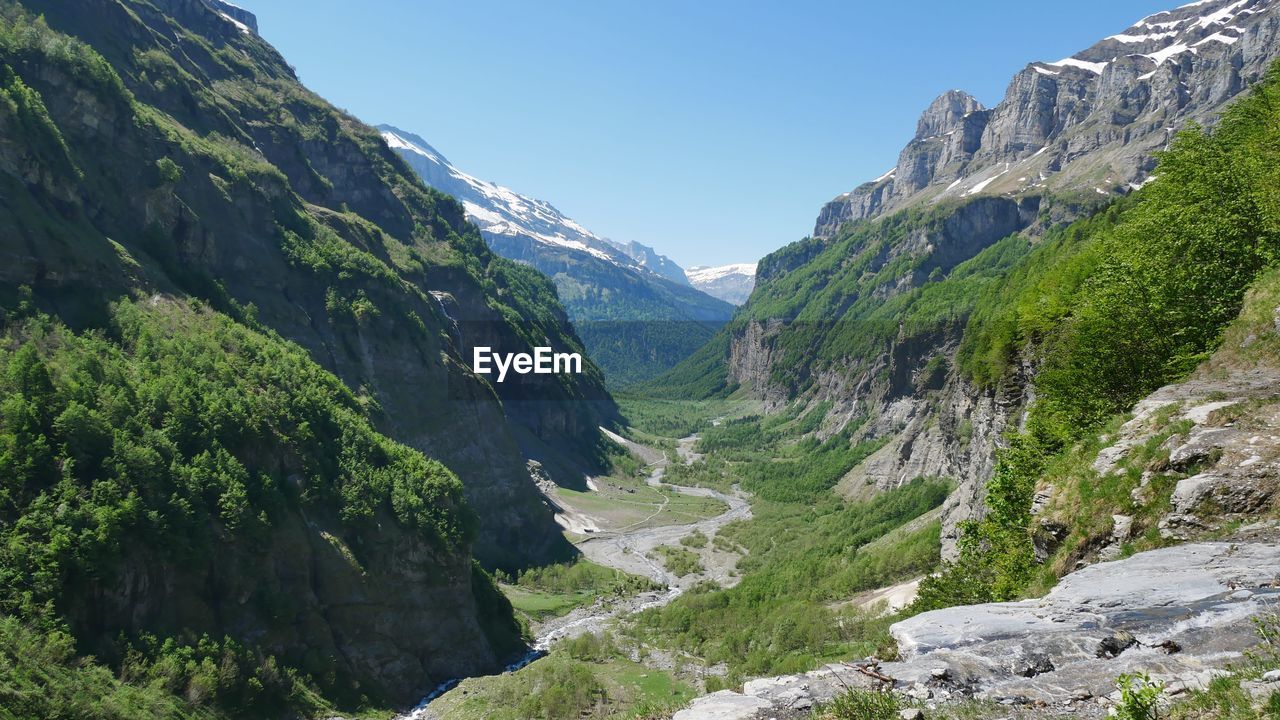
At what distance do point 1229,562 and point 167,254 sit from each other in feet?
269

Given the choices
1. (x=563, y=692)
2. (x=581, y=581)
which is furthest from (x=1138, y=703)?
(x=581, y=581)

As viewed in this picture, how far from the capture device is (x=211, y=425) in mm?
51625

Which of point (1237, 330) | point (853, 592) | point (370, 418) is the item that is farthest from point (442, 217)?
point (1237, 330)

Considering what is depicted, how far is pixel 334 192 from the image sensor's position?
131 meters

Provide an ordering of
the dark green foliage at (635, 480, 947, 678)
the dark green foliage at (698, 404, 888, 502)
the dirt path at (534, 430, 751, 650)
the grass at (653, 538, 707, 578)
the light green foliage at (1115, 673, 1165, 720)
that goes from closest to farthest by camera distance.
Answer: the light green foliage at (1115, 673, 1165, 720), the dark green foliage at (635, 480, 947, 678), the dirt path at (534, 430, 751, 650), the grass at (653, 538, 707, 578), the dark green foliage at (698, 404, 888, 502)

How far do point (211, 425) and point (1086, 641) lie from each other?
5572 cm

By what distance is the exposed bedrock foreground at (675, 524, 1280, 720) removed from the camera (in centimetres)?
1062

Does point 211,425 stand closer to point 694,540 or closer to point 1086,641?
point 1086,641

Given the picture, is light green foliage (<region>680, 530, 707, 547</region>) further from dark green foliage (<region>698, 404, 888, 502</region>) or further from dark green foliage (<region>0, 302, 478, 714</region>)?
dark green foliage (<region>0, 302, 478, 714</region>)

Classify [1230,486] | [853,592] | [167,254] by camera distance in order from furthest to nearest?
1. [167,254]
2. [853,592]
3. [1230,486]

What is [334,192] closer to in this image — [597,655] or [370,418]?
[370,418]

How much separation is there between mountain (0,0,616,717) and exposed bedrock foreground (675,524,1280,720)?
127ft

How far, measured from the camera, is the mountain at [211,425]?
41969mm

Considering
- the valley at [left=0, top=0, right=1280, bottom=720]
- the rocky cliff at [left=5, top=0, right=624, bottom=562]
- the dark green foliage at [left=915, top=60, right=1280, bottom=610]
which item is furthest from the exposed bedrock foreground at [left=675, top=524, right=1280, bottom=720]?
the rocky cliff at [left=5, top=0, right=624, bottom=562]
